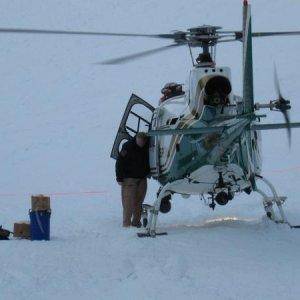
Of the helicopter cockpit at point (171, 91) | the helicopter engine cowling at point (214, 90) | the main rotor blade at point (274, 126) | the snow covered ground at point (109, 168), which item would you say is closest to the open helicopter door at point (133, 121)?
the helicopter cockpit at point (171, 91)

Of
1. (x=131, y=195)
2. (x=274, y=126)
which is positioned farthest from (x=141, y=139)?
(x=274, y=126)

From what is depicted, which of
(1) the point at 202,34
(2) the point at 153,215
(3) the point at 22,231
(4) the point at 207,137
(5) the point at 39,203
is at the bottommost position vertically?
(3) the point at 22,231

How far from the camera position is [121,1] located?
125 feet

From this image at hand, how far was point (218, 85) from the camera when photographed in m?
9.53

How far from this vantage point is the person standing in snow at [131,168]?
10.9m

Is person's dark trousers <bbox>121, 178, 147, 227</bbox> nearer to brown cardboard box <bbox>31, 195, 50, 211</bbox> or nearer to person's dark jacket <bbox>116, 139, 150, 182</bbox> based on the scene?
person's dark jacket <bbox>116, 139, 150, 182</bbox>

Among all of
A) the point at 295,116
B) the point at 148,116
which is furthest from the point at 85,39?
the point at 148,116

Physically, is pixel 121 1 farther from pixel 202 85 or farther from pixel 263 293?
pixel 263 293

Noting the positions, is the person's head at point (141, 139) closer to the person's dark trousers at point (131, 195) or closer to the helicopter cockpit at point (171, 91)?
the person's dark trousers at point (131, 195)

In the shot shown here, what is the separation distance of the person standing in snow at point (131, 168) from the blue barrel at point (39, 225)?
1971mm

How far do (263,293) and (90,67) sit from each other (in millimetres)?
24847

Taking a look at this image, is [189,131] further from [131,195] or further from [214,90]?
[131,195]

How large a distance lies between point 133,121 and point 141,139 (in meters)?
0.61

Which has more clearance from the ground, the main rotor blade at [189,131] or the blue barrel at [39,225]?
the main rotor blade at [189,131]
